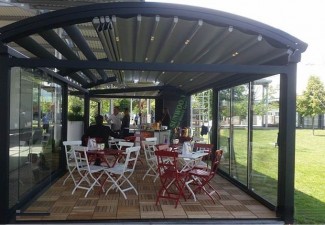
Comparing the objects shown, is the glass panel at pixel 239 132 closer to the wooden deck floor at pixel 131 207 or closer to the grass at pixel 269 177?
the grass at pixel 269 177

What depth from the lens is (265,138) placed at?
19.5ft

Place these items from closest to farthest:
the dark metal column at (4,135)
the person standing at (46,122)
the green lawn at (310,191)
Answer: the dark metal column at (4,135), the green lawn at (310,191), the person standing at (46,122)

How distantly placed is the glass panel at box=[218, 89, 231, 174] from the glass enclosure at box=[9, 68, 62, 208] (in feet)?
11.8

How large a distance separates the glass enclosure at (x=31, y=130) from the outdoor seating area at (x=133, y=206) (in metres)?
0.39

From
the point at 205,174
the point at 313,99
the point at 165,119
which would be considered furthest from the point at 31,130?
the point at 313,99

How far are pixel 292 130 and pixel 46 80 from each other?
4102mm

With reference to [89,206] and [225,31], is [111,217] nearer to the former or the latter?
[89,206]

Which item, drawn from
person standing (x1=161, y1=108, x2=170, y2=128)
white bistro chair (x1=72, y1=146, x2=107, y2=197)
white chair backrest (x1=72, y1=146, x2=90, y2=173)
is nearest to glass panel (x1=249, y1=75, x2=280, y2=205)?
white bistro chair (x1=72, y1=146, x2=107, y2=197)

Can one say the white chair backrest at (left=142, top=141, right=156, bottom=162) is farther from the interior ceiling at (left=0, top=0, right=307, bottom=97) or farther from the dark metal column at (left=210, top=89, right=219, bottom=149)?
the interior ceiling at (left=0, top=0, right=307, bottom=97)

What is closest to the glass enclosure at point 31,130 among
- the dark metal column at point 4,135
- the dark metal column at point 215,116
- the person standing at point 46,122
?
the person standing at point 46,122

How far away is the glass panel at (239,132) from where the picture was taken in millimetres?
6820

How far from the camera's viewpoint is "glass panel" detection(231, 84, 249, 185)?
269 inches

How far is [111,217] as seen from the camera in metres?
4.81

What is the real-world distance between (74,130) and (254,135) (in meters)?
6.79
